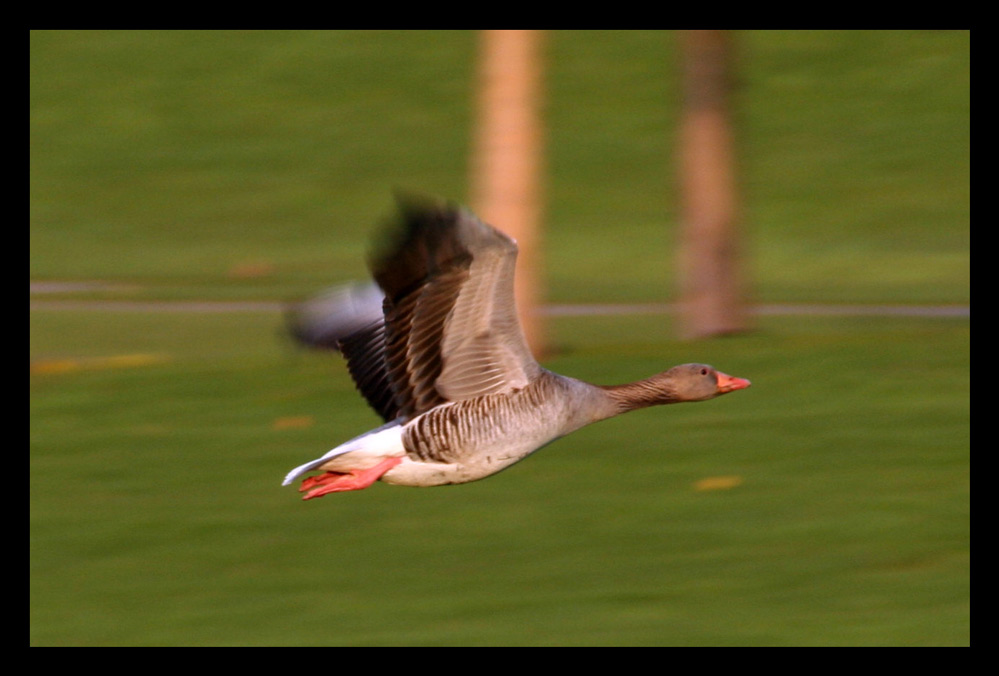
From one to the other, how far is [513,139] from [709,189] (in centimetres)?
228

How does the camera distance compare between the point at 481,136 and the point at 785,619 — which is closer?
the point at 785,619

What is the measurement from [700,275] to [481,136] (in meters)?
2.63

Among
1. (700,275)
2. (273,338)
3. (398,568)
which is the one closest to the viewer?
(398,568)

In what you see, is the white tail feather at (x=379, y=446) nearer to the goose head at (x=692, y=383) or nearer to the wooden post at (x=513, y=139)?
the goose head at (x=692, y=383)

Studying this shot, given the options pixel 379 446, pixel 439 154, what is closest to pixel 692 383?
pixel 379 446

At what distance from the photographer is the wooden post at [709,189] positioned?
15.6 m

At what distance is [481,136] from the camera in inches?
571

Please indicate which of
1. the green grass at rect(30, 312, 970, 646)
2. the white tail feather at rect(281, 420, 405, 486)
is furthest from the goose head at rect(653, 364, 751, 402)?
the green grass at rect(30, 312, 970, 646)

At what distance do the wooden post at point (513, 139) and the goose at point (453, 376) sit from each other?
7490mm

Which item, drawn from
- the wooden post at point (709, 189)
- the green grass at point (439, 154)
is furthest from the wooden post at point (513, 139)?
the green grass at point (439, 154)

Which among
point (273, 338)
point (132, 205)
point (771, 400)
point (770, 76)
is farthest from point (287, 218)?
point (771, 400)

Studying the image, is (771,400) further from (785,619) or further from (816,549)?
(785,619)

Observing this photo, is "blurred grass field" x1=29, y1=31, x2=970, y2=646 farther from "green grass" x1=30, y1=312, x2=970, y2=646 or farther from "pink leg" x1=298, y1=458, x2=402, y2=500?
"pink leg" x1=298, y1=458, x2=402, y2=500

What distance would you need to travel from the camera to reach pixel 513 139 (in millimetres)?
14289
